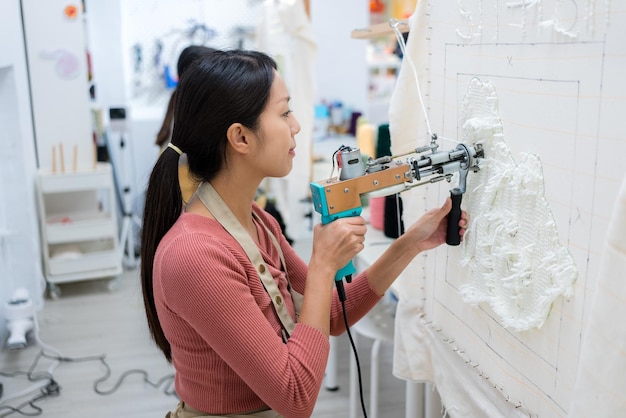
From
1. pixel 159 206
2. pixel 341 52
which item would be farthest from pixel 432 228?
pixel 341 52

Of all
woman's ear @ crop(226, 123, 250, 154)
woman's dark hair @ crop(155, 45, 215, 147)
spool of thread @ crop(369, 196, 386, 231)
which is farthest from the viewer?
woman's dark hair @ crop(155, 45, 215, 147)

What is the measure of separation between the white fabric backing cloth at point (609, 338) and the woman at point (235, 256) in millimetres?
490

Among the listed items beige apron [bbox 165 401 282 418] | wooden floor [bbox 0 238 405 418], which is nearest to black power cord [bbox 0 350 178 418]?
wooden floor [bbox 0 238 405 418]

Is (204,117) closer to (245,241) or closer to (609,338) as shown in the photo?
(245,241)

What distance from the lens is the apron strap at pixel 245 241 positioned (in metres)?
1.27

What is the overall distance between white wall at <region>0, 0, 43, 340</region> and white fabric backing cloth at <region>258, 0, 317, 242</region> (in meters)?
1.32

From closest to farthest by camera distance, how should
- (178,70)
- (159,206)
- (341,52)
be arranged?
(159,206), (178,70), (341,52)

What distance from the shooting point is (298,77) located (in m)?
3.40

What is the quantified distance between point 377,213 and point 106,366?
4.92ft

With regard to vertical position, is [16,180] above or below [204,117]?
below

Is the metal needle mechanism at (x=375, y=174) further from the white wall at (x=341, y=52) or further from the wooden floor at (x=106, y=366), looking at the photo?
the white wall at (x=341, y=52)

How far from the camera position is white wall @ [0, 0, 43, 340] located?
3355 millimetres

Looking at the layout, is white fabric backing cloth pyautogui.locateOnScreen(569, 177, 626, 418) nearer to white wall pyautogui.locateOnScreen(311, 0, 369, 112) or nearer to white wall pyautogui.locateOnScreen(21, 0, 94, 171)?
white wall pyautogui.locateOnScreen(21, 0, 94, 171)

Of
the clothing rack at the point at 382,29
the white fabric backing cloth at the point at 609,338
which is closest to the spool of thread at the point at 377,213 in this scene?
the clothing rack at the point at 382,29
